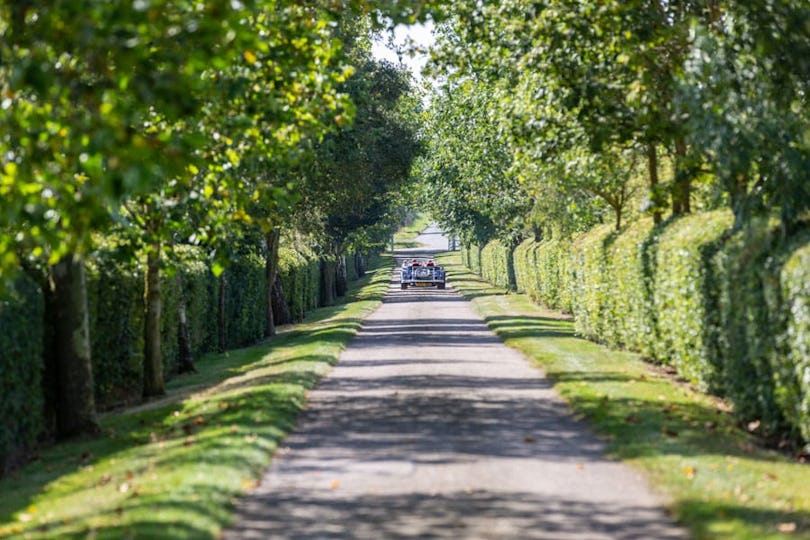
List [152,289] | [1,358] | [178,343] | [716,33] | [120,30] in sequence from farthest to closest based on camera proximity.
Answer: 1. [178,343]
2. [152,289]
3. [716,33]
4. [1,358]
5. [120,30]

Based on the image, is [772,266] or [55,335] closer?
[772,266]

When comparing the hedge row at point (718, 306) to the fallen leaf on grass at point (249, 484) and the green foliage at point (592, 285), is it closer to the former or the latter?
the green foliage at point (592, 285)

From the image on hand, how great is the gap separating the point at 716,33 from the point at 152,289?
1053cm

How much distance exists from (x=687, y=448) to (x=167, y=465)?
5495 millimetres

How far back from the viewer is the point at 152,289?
838 inches

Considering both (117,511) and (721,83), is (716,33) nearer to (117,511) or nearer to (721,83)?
(721,83)

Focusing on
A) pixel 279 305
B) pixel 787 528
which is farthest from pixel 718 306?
pixel 279 305

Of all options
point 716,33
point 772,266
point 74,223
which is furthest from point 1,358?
point 716,33

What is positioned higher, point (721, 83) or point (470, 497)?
point (721, 83)

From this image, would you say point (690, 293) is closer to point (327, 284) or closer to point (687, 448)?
point (687, 448)

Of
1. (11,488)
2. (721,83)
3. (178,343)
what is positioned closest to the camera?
(11,488)

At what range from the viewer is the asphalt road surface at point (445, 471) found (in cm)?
928

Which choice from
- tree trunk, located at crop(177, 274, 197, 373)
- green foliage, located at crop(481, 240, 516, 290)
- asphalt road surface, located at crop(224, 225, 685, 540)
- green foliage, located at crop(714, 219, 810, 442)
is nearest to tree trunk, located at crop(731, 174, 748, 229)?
green foliage, located at crop(714, 219, 810, 442)

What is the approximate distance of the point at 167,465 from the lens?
40.8 ft
